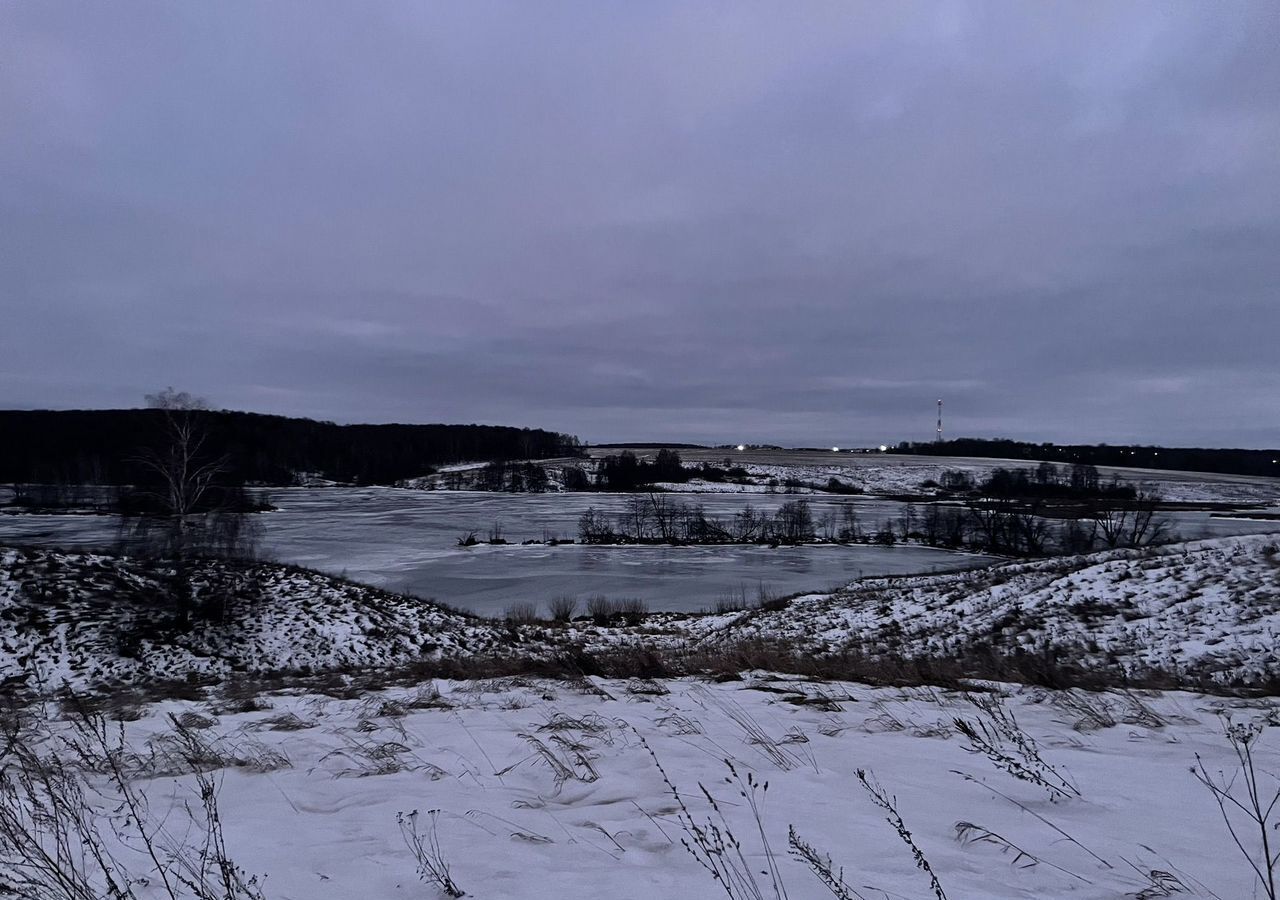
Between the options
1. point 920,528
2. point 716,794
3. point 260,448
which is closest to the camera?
point 716,794

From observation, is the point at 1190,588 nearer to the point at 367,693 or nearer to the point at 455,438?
the point at 367,693

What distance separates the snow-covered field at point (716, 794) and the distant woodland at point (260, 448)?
9049 cm

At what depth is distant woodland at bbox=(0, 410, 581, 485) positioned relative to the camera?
9912cm

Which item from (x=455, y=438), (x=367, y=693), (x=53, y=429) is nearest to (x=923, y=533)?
(x=367, y=693)

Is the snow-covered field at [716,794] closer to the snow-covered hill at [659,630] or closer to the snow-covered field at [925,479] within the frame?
the snow-covered hill at [659,630]

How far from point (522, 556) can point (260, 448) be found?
11385cm

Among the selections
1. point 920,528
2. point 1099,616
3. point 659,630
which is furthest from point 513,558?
point 920,528

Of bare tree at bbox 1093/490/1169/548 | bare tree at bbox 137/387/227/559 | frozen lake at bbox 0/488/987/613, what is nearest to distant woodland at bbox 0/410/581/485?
frozen lake at bbox 0/488/987/613

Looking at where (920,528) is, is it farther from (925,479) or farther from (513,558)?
(925,479)

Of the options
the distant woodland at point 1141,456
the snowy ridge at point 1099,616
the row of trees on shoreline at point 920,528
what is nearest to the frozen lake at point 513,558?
the row of trees on shoreline at point 920,528

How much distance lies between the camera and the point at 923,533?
5922cm

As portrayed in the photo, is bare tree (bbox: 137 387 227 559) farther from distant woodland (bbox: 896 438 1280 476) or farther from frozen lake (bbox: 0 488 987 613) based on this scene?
distant woodland (bbox: 896 438 1280 476)

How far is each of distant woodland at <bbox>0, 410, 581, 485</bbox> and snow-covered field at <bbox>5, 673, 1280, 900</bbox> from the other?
297 ft

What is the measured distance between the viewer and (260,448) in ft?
433
